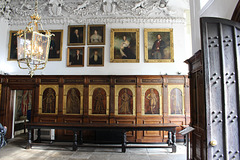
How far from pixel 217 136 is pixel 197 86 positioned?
2.03 m

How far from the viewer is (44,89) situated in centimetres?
888

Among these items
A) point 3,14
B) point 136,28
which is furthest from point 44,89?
point 136,28

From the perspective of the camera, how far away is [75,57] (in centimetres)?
903

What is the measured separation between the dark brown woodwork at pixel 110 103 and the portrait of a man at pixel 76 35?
185 centimetres

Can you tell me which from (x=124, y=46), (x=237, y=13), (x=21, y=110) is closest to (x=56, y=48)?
(x=124, y=46)

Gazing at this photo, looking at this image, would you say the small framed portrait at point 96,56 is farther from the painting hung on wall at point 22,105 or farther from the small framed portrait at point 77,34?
the painting hung on wall at point 22,105

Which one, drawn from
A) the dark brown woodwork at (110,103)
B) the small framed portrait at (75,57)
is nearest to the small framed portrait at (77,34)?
the small framed portrait at (75,57)

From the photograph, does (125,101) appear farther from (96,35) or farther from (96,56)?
(96,35)

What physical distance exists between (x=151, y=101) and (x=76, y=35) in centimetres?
501

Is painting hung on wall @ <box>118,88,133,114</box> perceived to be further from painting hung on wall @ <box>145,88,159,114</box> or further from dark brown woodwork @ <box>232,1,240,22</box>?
dark brown woodwork @ <box>232,1,240,22</box>

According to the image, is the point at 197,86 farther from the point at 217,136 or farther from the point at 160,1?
the point at 160,1

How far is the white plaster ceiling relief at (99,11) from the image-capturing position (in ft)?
29.3

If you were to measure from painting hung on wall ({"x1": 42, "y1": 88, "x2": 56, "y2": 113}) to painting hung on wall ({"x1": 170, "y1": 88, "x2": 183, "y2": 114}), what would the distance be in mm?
5670

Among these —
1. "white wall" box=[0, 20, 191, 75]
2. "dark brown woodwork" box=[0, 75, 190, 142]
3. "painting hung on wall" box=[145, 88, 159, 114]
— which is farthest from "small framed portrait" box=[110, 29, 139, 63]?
"painting hung on wall" box=[145, 88, 159, 114]
